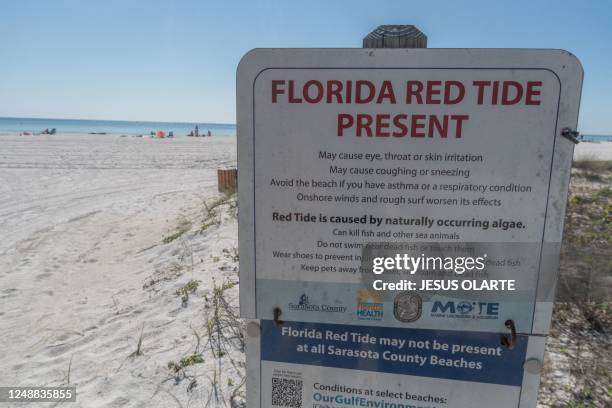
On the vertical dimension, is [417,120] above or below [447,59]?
below

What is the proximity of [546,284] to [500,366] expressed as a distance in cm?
41

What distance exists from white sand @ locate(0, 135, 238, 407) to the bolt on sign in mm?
1553

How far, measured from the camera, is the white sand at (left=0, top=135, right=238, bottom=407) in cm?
312

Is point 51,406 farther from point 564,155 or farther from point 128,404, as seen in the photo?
point 564,155

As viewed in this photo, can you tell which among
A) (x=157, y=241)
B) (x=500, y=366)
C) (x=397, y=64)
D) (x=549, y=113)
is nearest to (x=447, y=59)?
(x=397, y=64)

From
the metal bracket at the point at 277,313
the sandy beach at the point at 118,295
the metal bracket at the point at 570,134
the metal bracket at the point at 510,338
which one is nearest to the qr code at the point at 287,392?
the metal bracket at the point at 277,313

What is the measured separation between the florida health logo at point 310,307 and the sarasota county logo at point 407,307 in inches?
9.2

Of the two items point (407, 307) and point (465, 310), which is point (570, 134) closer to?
point (465, 310)

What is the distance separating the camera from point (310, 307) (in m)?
1.72

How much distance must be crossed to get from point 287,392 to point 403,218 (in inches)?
38.5

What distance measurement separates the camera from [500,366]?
1647 millimetres

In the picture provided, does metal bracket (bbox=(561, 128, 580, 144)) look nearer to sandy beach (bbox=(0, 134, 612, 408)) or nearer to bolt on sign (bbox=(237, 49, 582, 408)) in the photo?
bolt on sign (bbox=(237, 49, 582, 408))

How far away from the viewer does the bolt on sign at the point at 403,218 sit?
60.0 inches

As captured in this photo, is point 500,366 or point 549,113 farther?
point 500,366
